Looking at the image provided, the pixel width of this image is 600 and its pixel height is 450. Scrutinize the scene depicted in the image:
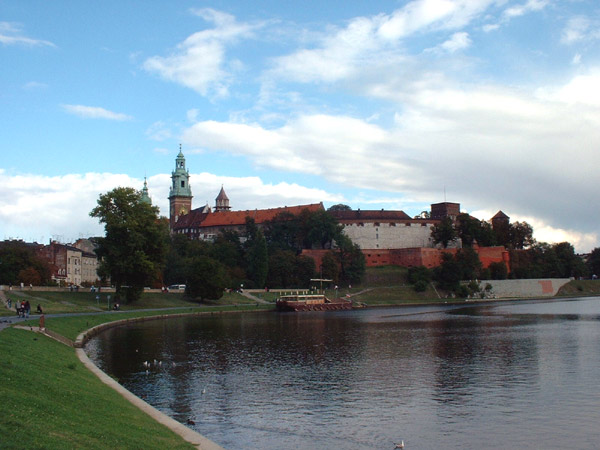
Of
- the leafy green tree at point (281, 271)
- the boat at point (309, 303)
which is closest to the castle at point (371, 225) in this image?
the leafy green tree at point (281, 271)

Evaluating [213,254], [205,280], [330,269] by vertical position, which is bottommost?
[205,280]

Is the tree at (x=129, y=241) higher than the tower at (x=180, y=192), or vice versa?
the tower at (x=180, y=192)

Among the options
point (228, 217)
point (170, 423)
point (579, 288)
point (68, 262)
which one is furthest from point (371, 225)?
point (170, 423)

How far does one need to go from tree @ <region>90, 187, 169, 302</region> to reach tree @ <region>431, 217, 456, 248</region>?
59229 mm

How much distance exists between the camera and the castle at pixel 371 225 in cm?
10350

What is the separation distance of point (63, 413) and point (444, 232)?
3840 inches

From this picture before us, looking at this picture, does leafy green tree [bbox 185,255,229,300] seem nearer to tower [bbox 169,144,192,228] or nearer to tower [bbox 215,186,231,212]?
tower [bbox 169,144,192,228]

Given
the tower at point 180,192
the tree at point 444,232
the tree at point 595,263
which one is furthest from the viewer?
the tower at point 180,192

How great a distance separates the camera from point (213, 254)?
91.9 meters

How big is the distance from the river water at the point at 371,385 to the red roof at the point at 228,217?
8369 centimetres

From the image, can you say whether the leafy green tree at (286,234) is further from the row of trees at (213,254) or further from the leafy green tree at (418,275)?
the leafy green tree at (418,275)

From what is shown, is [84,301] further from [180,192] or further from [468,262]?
[180,192]

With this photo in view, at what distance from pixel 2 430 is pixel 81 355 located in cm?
1667

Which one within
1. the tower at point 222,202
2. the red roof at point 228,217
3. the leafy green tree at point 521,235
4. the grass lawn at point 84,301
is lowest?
the grass lawn at point 84,301
